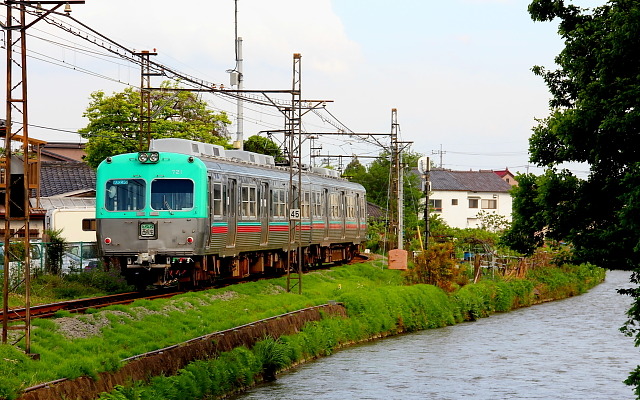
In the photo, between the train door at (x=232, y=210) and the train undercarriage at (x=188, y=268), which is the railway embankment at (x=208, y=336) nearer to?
the train undercarriage at (x=188, y=268)

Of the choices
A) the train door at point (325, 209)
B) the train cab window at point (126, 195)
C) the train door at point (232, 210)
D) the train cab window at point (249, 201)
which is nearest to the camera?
the train cab window at point (126, 195)

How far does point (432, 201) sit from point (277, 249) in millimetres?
52526

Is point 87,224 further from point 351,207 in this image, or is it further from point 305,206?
point 351,207

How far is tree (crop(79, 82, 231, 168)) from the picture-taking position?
50.6m

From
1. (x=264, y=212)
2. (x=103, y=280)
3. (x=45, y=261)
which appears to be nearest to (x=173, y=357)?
(x=103, y=280)

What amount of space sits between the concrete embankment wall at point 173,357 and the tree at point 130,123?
88.8 feet

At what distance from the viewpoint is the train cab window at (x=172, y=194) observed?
24.5m

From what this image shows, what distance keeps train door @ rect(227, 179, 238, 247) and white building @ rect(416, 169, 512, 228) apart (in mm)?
57126

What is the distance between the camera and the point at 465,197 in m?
85.4

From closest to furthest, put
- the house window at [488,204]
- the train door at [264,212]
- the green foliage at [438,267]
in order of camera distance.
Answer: the train door at [264,212] → the green foliage at [438,267] → the house window at [488,204]

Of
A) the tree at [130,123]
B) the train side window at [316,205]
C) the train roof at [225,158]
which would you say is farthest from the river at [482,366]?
the tree at [130,123]

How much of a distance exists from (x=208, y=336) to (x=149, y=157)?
287 inches

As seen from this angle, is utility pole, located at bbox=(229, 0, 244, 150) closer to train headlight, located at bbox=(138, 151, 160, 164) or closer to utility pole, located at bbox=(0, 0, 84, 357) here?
train headlight, located at bbox=(138, 151, 160, 164)

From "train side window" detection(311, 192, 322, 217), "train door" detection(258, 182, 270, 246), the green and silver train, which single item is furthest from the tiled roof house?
the green and silver train
